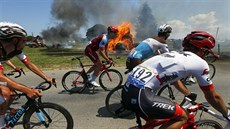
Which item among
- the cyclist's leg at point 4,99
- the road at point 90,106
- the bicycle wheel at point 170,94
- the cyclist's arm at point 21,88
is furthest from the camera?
the bicycle wheel at point 170,94

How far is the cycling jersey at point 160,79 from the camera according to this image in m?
3.47

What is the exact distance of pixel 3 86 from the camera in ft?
13.8

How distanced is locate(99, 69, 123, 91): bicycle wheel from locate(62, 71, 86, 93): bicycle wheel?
0.58 meters

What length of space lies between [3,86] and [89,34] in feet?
153

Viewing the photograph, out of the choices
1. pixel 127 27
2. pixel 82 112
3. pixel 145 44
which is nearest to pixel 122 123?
pixel 82 112

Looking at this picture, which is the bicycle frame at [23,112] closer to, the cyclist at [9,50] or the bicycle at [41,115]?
the bicycle at [41,115]

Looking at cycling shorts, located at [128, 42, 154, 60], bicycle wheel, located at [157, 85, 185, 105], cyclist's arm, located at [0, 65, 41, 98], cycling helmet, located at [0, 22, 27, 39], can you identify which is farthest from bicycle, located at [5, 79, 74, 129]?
bicycle wheel, located at [157, 85, 185, 105]

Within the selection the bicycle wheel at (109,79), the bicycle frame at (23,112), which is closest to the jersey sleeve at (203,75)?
the bicycle frame at (23,112)

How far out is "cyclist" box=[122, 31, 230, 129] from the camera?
11.4 feet

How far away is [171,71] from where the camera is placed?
3.55 metres

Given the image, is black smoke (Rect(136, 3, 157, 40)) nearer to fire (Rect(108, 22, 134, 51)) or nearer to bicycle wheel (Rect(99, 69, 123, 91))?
fire (Rect(108, 22, 134, 51))

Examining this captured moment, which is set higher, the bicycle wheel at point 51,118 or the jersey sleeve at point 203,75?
the jersey sleeve at point 203,75

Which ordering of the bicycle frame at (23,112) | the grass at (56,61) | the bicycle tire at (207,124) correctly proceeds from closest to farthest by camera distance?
the bicycle tire at (207,124), the bicycle frame at (23,112), the grass at (56,61)

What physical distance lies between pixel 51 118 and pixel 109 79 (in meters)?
4.46
